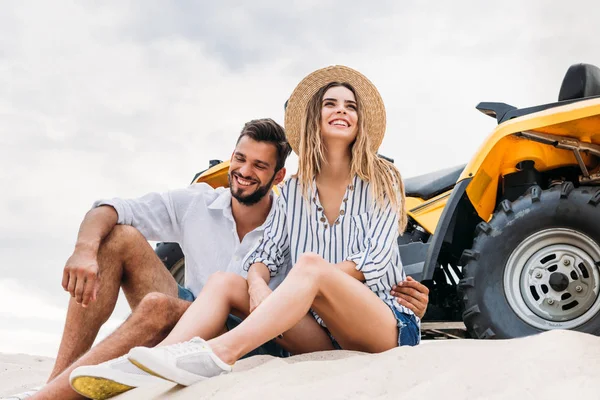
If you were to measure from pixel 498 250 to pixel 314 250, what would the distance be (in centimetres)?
144

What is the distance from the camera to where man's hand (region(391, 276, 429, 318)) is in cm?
283

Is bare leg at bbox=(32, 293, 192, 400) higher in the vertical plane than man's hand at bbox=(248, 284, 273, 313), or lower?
lower

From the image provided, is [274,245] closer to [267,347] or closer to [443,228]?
[267,347]

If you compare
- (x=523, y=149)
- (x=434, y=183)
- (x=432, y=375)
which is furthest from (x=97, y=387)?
(x=434, y=183)

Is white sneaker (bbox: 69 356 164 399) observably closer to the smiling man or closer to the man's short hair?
the smiling man

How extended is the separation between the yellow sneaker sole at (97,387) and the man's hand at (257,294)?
1.69 feet

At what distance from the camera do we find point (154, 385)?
7.45 feet

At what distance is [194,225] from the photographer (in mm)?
3377

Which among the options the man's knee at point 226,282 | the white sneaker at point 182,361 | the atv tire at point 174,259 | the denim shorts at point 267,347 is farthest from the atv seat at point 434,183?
the white sneaker at point 182,361

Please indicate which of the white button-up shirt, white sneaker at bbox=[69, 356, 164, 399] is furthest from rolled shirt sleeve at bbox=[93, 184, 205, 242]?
white sneaker at bbox=[69, 356, 164, 399]

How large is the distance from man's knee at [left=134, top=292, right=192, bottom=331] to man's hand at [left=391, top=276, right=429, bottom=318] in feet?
2.82

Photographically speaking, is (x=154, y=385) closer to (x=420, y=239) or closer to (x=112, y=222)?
(x=112, y=222)

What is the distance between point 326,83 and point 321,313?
3.70 ft

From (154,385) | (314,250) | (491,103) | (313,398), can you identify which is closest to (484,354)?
(313,398)
